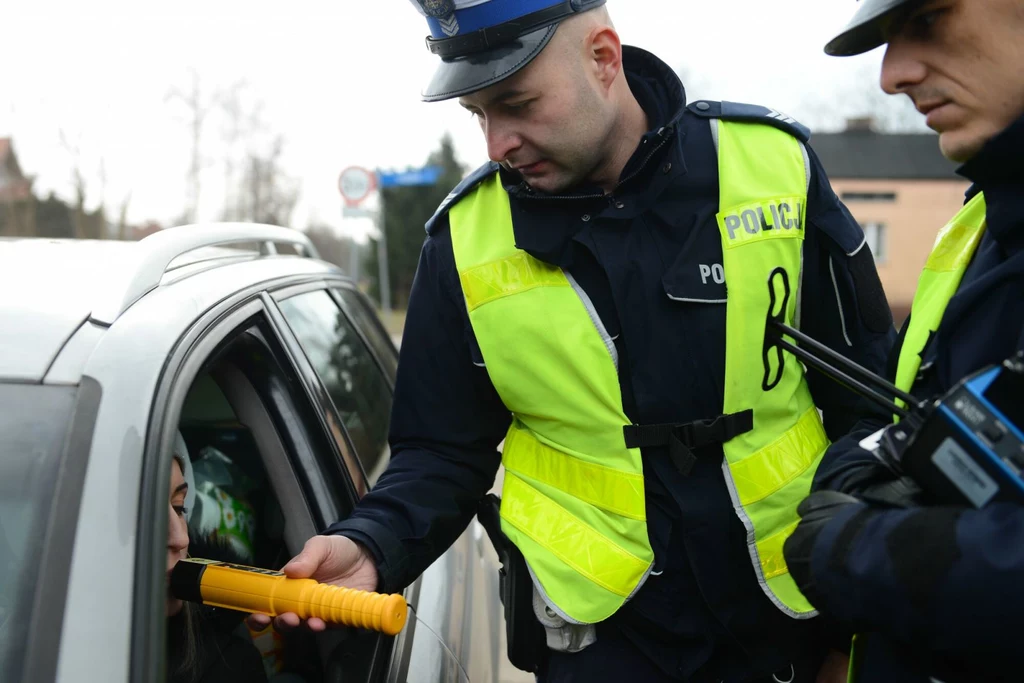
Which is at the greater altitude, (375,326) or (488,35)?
(488,35)

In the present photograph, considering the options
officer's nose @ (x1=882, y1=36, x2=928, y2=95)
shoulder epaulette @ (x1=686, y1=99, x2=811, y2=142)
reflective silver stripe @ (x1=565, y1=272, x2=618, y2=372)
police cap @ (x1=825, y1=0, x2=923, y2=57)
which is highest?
police cap @ (x1=825, y1=0, x2=923, y2=57)

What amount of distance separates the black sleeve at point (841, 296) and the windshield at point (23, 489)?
142 centimetres

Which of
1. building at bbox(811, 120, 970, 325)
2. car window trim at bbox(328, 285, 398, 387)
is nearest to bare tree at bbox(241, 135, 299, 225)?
building at bbox(811, 120, 970, 325)

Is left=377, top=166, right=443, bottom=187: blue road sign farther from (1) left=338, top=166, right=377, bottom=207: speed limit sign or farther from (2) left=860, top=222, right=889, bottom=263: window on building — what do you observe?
(2) left=860, top=222, right=889, bottom=263: window on building

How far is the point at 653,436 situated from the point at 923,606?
720 mm

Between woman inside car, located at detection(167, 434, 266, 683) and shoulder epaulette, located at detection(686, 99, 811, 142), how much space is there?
1.29 m

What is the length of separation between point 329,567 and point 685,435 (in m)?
0.72

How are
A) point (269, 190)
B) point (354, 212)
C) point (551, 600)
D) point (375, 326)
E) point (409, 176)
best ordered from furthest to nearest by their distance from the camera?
1. point (269, 190)
2. point (409, 176)
3. point (354, 212)
4. point (375, 326)
5. point (551, 600)

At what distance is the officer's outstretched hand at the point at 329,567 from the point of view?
1.62 meters

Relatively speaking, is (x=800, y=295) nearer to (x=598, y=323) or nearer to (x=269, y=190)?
(x=598, y=323)

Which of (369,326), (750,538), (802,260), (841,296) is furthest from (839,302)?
(369,326)

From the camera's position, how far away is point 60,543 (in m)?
1.21

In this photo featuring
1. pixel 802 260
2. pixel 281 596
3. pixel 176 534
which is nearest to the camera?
pixel 281 596

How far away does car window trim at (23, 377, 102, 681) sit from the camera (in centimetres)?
114
